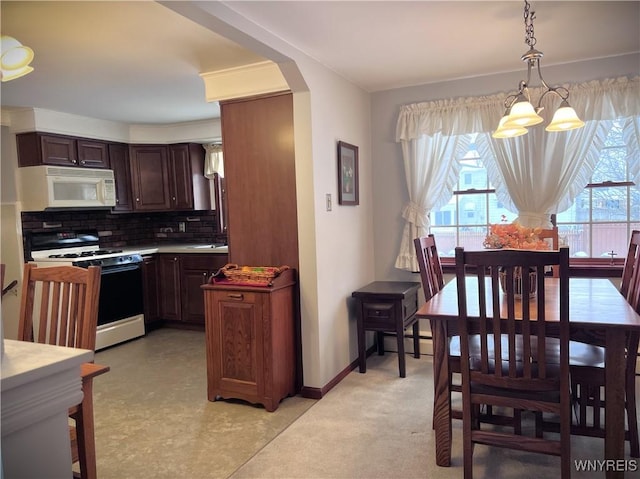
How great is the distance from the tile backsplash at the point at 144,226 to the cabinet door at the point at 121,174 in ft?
0.95

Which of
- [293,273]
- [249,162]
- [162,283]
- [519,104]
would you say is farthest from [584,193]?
[162,283]

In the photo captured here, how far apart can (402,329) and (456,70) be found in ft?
6.72

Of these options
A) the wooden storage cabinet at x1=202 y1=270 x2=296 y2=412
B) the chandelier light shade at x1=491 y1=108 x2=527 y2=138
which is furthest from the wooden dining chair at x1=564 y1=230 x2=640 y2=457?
the wooden storage cabinet at x1=202 y1=270 x2=296 y2=412

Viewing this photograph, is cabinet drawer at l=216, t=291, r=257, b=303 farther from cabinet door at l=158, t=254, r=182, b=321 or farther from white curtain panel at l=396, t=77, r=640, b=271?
cabinet door at l=158, t=254, r=182, b=321

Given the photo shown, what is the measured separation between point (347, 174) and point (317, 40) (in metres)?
1.11

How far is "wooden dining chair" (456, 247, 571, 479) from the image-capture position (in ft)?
5.96

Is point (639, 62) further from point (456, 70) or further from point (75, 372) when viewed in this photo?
point (75, 372)

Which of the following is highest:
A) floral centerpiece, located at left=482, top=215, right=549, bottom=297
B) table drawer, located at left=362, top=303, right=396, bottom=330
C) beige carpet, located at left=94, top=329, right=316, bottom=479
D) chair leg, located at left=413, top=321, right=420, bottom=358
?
floral centerpiece, located at left=482, top=215, right=549, bottom=297

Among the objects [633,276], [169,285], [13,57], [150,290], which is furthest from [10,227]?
[633,276]

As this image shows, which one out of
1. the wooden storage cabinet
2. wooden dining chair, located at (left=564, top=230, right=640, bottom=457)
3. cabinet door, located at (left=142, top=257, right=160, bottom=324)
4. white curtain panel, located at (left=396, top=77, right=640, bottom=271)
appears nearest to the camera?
wooden dining chair, located at (left=564, top=230, right=640, bottom=457)

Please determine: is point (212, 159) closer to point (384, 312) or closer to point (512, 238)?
point (384, 312)

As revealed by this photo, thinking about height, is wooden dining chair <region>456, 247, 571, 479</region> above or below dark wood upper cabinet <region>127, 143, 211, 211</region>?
below

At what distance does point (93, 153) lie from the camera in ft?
15.8

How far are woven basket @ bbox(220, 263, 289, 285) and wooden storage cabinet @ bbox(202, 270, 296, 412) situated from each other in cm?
5
